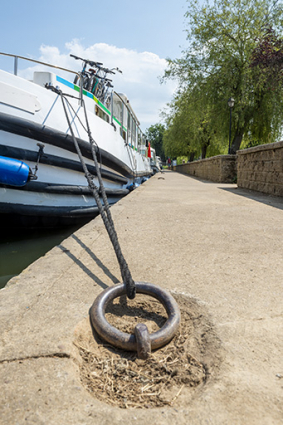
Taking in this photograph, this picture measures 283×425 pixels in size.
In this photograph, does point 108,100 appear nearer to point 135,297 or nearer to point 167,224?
point 167,224

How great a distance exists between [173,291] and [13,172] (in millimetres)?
3154

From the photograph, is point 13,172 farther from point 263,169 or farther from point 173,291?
point 263,169

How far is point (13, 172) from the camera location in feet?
13.5

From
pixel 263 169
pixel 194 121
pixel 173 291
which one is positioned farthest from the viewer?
pixel 194 121

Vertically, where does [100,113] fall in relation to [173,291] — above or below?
above

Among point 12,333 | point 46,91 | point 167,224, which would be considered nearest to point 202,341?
point 12,333

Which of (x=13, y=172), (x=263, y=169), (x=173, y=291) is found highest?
(x=263, y=169)

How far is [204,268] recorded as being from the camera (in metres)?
2.23

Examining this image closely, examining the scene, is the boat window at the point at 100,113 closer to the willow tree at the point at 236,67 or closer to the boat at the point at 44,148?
the boat at the point at 44,148

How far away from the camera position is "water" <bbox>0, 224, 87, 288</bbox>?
12.1 feet

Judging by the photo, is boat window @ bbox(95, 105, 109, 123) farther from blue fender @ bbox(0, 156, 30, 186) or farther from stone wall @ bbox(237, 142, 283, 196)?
stone wall @ bbox(237, 142, 283, 196)

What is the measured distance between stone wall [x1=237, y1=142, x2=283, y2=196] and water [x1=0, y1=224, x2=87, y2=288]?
4.50 metres

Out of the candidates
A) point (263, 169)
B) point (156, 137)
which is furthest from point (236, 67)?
point (156, 137)

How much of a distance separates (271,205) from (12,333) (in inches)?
194
